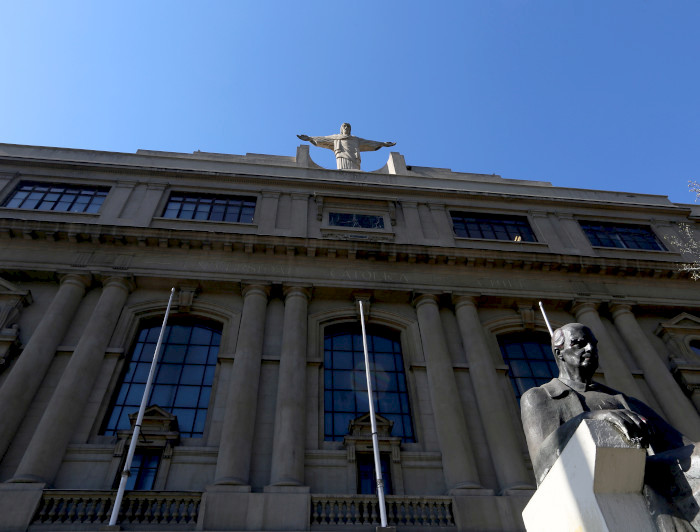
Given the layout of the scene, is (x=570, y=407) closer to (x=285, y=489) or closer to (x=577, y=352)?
(x=577, y=352)

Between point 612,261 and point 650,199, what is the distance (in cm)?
830

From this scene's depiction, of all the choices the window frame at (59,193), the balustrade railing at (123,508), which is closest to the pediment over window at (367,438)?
the balustrade railing at (123,508)

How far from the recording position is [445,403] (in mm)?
15312

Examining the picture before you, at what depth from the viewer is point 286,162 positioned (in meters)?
25.6

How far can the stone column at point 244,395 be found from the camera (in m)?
13.1

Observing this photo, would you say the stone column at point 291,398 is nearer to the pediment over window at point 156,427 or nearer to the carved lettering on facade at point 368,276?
the carved lettering on facade at point 368,276

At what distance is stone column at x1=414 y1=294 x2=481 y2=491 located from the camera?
13.7m

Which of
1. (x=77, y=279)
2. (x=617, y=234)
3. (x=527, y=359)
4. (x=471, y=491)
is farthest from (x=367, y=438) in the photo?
(x=617, y=234)

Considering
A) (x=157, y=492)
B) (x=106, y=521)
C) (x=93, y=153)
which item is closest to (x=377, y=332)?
(x=157, y=492)

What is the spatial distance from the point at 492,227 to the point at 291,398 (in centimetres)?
1286

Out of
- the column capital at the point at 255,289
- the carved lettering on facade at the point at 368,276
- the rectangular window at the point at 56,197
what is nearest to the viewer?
the column capital at the point at 255,289

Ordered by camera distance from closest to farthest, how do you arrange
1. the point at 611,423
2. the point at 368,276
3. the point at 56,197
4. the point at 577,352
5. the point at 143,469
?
1. the point at 611,423
2. the point at 577,352
3. the point at 143,469
4. the point at 368,276
5. the point at 56,197

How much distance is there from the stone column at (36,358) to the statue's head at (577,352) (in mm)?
13492

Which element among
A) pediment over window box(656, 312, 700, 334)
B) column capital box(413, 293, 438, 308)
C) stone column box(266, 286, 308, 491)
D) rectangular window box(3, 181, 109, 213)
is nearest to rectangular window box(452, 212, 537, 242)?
column capital box(413, 293, 438, 308)
